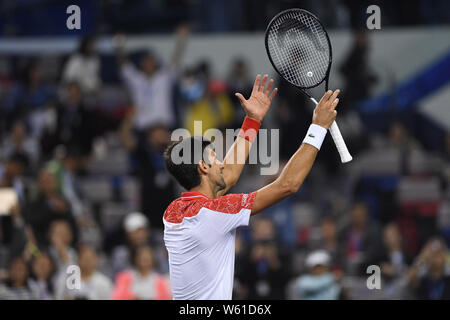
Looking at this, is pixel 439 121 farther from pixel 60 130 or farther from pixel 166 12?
pixel 60 130

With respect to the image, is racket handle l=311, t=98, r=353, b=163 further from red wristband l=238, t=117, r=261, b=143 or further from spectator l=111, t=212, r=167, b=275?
spectator l=111, t=212, r=167, b=275

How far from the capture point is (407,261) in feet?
30.8

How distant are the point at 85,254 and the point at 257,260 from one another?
5.49ft

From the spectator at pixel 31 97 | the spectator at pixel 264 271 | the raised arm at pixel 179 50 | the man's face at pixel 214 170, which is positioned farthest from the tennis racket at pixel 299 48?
the spectator at pixel 31 97

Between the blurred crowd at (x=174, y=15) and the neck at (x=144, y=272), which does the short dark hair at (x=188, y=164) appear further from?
the blurred crowd at (x=174, y=15)

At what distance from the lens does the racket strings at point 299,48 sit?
5113mm

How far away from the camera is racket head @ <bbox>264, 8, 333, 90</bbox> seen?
5.09 metres

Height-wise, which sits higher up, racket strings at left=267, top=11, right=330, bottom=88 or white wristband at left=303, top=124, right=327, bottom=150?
racket strings at left=267, top=11, right=330, bottom=88

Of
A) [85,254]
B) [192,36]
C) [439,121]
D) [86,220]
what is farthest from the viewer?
[192,36]

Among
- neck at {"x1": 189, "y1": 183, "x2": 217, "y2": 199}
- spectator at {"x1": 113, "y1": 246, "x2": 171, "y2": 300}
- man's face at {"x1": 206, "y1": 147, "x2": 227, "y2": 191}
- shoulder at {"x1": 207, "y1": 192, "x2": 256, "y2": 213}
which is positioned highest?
man's face at {"x1": 206, "y1": 147, "x2": 227, "y2": 191}

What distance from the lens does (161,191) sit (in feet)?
32.5

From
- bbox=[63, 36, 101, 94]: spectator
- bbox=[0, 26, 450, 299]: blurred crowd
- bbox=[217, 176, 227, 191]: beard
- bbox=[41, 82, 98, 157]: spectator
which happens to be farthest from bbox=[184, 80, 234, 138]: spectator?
bbox=[217, 176, 227, 191]: beard

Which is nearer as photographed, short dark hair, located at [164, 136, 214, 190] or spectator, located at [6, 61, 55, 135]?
short dark hair, located at [164, 136, 214, 190]
